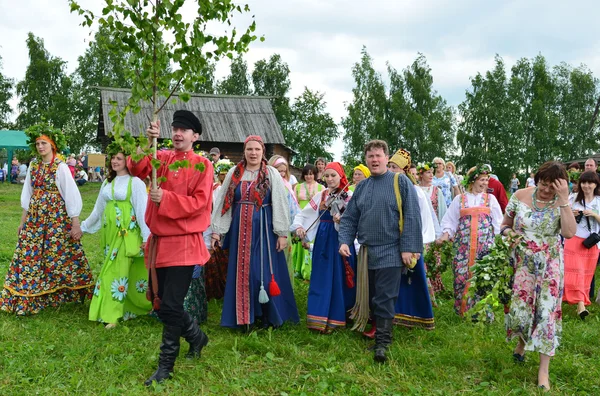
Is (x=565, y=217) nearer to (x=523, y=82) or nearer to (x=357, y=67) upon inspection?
(x=357, y=67)

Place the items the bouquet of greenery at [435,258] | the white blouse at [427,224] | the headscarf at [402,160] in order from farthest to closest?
the bouquet of greenery at [435,258]
the headscarf at [402,160]
the white blouse at [427,224]

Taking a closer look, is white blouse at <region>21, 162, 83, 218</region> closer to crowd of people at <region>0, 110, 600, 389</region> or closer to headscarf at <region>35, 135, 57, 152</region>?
crowd of people at <region>0, 110, 600, 389</region>

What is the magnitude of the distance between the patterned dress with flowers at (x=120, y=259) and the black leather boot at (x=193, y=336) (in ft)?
4.51

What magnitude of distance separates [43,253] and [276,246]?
246 cm

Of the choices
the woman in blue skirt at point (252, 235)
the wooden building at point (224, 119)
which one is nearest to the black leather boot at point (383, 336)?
the woman in blue skirt at point (252, 235)

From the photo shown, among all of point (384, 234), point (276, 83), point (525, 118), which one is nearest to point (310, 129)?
point (276, 83)

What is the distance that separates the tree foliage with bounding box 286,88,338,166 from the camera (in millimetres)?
45438

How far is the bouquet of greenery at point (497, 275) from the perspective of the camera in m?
4.10

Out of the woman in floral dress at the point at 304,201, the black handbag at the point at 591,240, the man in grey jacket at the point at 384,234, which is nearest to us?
the man in grey jacket at the point at 384,234

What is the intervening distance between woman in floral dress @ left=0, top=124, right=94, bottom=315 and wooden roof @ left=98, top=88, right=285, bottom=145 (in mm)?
20885

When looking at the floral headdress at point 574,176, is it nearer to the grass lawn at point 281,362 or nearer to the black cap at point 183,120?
the grass lawn at point 281,362

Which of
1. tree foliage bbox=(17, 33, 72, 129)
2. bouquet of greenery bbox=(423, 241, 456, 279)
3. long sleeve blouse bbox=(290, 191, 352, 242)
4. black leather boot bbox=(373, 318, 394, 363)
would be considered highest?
tree foliage bbox=(17, 33, 72, 129)

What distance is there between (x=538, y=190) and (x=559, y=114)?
4230 cm

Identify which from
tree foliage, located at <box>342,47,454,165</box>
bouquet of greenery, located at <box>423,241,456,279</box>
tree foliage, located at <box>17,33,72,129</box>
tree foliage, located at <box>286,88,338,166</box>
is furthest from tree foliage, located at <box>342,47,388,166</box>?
bouquet of greenery, located at <box>423,241,456,279</box>
